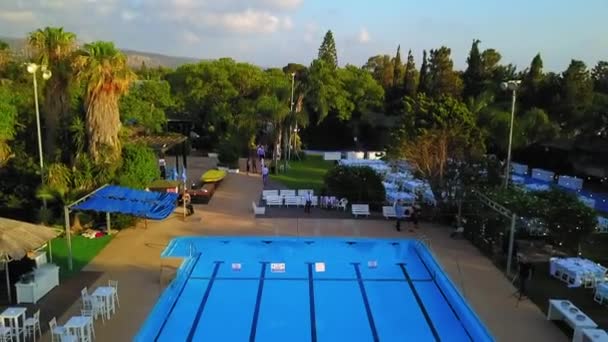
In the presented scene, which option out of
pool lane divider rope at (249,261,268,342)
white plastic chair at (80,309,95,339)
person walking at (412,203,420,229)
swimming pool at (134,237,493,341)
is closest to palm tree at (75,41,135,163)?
swimming pool at (134,237,493,341)

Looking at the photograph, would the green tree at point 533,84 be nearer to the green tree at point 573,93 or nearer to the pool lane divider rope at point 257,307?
the green tree at point 573,93

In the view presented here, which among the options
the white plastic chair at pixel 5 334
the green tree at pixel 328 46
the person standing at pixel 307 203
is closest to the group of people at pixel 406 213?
the person standing at pixel 307 203

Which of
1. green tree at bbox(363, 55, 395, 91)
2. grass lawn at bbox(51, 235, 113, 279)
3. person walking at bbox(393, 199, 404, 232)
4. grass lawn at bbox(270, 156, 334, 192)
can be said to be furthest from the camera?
green tree at bbox(363, 55, 395, 91)

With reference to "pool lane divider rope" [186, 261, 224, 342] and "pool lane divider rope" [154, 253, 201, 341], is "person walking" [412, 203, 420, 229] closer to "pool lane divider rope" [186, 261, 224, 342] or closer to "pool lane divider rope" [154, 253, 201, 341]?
"pool lane divider rope" [186, 261, 224, 342]

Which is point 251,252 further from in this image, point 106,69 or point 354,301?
point 106,69

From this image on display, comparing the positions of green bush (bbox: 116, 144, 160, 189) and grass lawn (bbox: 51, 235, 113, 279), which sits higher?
green bush (bbox: 116, 144, 160, 189)

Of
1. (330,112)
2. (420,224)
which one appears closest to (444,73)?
(330,112)
